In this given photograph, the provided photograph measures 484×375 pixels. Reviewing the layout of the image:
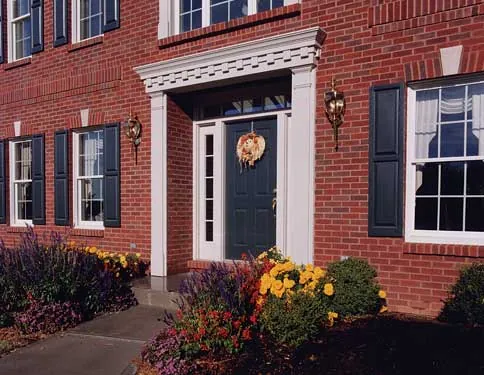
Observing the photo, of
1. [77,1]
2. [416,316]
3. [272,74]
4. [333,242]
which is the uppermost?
[77,1]

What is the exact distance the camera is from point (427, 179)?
5.01 m

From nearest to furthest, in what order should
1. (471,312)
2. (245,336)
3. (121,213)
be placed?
(245,336)
(471,312)
(121,213)

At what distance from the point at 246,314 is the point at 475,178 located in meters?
2.84

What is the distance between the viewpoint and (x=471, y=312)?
417 centimetres

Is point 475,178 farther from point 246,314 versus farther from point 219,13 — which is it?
point 219,13

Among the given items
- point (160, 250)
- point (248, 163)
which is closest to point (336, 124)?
point (248, 163)

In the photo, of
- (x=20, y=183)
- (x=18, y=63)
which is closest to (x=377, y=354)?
(x=20, y=183)

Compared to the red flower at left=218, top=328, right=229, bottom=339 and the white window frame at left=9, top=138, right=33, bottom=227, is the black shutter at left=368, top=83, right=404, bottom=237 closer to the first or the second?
the red flower at left=218, top=328, right=229, bottom=339

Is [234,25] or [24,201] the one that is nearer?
[234,25]

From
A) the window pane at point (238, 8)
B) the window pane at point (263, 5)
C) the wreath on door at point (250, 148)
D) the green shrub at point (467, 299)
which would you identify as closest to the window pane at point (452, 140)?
the green shrub at point (467, 299)

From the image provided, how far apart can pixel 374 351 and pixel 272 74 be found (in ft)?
12.1

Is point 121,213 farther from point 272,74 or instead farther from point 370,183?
point 370,183

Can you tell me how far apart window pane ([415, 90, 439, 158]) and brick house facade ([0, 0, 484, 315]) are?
0.11 ft

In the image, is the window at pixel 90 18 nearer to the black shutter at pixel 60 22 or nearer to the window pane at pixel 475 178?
the black shutter at pixel 60 22
